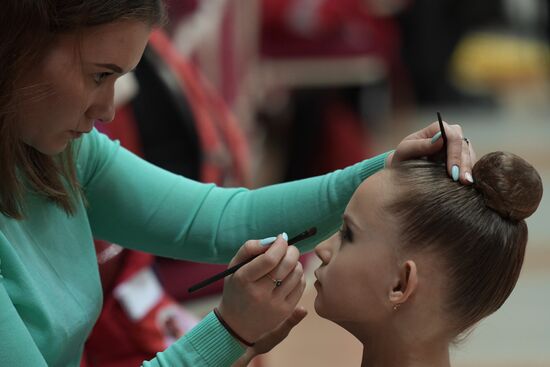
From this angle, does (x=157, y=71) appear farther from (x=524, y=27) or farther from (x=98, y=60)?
(x=524, y=27)

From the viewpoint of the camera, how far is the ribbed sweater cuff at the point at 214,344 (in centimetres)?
149

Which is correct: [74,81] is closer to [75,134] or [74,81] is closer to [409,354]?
[75,134]

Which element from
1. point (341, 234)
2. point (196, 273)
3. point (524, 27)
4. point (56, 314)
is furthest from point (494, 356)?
point (524, 27)

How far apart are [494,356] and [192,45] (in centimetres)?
148

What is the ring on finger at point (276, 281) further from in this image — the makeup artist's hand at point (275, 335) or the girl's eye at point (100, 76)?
the girl's eye at point (100, 76)

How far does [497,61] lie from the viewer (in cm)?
809

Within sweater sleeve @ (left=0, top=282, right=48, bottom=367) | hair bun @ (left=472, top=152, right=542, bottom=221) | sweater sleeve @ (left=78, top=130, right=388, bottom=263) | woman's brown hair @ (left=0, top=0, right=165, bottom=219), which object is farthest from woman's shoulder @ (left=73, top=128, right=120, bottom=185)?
hair bun @ (left=472, top=152, right=542, bottom=221)

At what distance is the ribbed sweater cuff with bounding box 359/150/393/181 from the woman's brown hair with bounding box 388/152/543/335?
11 centimetres

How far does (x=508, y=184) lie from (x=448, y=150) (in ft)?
0.38

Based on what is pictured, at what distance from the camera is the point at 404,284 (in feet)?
5.20

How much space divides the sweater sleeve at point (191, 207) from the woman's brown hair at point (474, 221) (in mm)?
161

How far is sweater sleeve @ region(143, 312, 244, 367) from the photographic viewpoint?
1489 mm

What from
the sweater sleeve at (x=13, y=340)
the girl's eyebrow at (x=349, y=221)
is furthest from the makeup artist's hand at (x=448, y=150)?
the sweater sleeve at (x=13, y=340)

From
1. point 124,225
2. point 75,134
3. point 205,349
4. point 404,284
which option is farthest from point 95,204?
point 404,284
